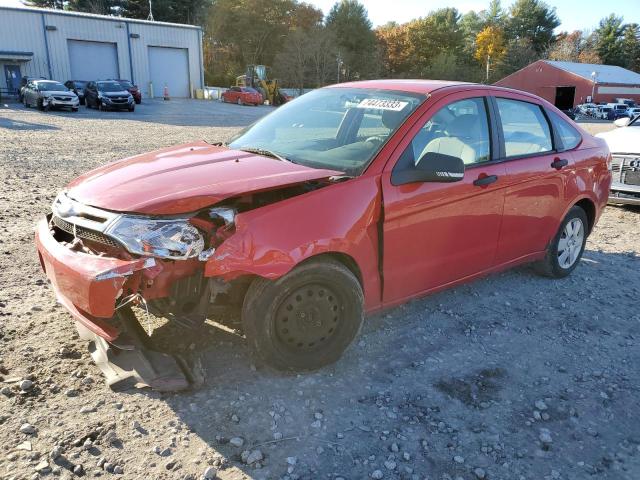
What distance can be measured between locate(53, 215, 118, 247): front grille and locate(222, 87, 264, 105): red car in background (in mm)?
38770

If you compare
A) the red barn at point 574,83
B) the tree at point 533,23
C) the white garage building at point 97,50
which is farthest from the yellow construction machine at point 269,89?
the tree at point 533,23

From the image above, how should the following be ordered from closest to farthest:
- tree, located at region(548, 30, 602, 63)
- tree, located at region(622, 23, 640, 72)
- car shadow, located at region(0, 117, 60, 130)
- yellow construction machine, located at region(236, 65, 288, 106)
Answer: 1. car shadow, located at region(0, 117, 60, 130)
2. yellow construction machine, located at region(236, 65, 288, 106)
3. tree, located at region(548, 30, 602, 63)
4. tree, located at region(622, 23, 640, 72)

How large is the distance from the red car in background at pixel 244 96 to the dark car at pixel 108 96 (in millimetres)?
12862

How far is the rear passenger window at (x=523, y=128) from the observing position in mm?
4355

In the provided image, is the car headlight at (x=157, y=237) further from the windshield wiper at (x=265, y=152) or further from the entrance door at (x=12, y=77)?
the entrance door at (x=12, y=77)

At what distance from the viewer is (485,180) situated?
13.3 feet

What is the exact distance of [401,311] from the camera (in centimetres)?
441

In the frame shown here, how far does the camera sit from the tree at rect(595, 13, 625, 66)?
73.6m

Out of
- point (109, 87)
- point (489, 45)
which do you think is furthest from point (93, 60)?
point (489, 45)

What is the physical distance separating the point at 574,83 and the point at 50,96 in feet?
140

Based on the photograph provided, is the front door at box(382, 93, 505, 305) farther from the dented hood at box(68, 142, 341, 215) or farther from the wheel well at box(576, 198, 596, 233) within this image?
the wheel well at box(576, 198, 596, 233)

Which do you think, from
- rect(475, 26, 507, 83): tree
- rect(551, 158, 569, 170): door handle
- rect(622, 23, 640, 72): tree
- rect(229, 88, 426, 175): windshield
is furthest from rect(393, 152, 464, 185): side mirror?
rect(622, 23, 640, 72): tree

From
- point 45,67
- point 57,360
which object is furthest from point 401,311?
point 45,67

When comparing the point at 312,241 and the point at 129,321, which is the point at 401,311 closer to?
the point at 312,241
